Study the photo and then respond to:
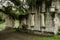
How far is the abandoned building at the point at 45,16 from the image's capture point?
1534cm

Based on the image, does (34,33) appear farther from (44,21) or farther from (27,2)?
(27,2)

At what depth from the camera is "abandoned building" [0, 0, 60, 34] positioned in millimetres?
15336

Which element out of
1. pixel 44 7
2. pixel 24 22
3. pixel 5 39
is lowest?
pixel 5 39

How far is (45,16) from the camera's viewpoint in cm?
1585

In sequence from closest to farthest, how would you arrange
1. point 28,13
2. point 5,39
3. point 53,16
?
1. point 5,39
2. point 53,16
3. point 28,13

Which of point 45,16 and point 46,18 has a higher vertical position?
point 45,16

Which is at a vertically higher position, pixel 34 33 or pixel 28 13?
pixel 28 13

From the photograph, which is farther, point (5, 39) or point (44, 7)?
point (44, 7)

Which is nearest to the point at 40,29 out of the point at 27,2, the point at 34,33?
the point at 34,33

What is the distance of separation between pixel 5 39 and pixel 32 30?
3.61m

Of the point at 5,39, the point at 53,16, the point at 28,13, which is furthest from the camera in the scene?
the point at 28,13

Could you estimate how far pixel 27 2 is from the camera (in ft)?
52.1

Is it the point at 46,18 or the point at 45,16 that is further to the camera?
the point at 45,16

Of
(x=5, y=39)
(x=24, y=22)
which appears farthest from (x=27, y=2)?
(x=5, y=39)
